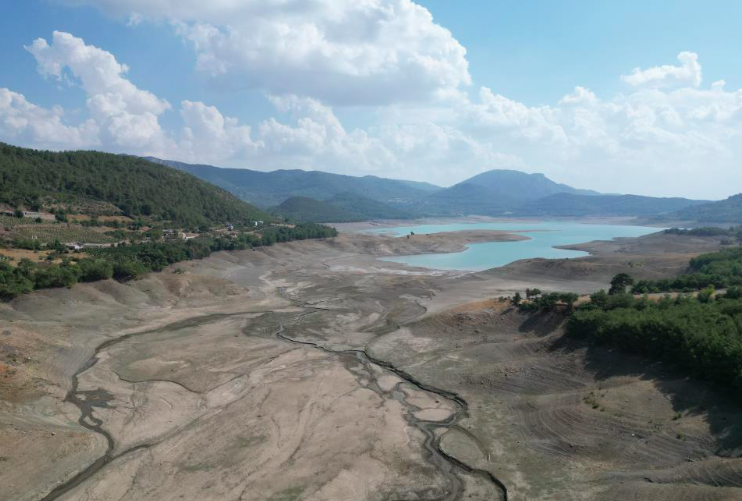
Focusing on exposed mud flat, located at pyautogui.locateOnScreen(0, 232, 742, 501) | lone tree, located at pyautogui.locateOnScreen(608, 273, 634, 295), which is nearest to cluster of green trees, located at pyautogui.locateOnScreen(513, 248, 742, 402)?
exposed mud flat, located at pyautogui.locateOnScreen(0, 232, 742, 501)

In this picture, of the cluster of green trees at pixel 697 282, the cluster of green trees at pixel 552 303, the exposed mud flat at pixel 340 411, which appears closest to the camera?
the exposed mud flat at pixel 340 411

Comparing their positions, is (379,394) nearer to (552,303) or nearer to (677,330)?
(552,303)

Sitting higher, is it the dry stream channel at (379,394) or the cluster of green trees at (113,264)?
the cluster of green trees at (113,264)

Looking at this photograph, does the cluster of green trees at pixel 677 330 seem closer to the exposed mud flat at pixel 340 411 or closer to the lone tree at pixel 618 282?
the exposed mud flat at pixel 340 411

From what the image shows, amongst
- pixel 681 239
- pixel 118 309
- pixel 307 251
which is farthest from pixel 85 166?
→ pixel 681 239

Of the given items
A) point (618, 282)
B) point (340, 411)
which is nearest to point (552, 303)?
point (618, 282)

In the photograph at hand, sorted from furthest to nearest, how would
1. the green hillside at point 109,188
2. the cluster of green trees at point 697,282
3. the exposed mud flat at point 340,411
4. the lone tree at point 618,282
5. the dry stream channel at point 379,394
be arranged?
the green hillside at point 109,188 < the cluster of green trees at point 697,282 < the lone tree at point 618,282 < the dry stream channel at point 379,394 < the exposed mud flat at point 340,411

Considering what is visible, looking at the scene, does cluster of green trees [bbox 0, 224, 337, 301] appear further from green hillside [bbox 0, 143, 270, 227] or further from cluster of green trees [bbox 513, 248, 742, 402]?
cluster of green trees [bbox 513, 248, 742, 402]

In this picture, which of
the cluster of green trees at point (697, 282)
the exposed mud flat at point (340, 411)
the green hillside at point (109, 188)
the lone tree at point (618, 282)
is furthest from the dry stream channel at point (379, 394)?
the green hillside at point (109, 188)
